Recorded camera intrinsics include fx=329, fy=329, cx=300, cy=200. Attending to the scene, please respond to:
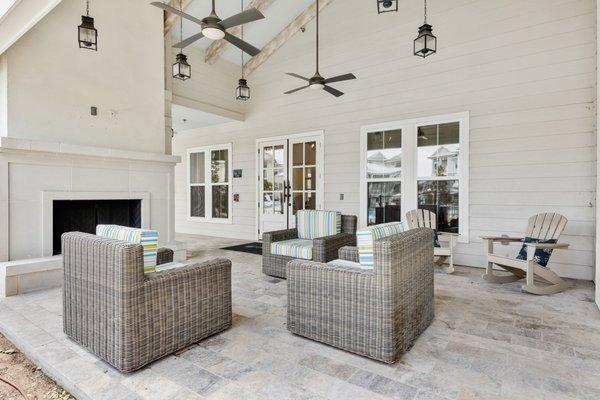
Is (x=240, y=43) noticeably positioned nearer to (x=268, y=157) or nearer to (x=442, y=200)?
(x=442, y=200)

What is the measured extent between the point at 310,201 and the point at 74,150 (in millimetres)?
4075

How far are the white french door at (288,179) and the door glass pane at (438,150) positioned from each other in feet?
6.32

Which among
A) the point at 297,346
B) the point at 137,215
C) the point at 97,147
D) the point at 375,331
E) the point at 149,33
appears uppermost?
the point at 149,33

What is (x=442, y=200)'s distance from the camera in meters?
5.27

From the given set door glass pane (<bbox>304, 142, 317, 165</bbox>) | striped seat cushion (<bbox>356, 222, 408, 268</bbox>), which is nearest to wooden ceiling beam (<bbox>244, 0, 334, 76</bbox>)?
door glass pane (<bbox>304, 142, 317, 165</bbox>)

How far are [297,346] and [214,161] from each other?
21.5 ft

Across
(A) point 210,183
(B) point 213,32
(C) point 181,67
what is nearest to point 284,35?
(C) point 181,67

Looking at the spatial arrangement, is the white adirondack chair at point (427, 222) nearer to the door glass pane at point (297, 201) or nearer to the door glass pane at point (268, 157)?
the door glass pane at point (297, 201)

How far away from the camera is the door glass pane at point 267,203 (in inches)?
288

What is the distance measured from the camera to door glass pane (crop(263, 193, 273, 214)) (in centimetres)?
732

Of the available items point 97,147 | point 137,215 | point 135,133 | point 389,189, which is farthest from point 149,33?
point 389,189

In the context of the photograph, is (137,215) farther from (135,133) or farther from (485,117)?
(485,117)

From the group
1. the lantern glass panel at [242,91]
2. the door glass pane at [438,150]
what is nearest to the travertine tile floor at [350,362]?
the door glass pane at [438,150]

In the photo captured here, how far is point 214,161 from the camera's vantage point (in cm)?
826
